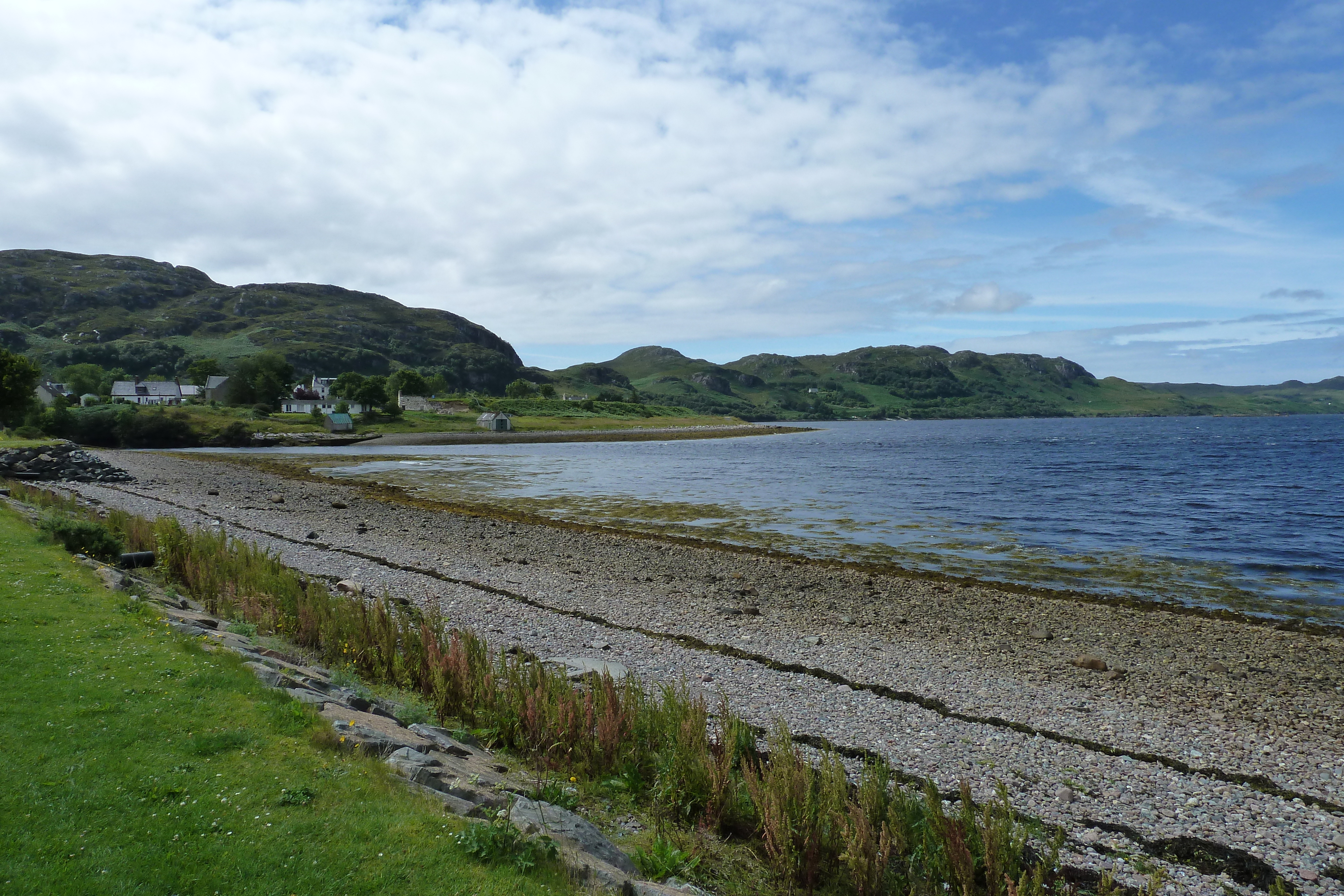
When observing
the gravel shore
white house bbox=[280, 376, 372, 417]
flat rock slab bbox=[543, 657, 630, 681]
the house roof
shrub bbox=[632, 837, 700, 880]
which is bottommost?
the gravel shore

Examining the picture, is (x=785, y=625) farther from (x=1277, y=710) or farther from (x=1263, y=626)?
(x=1263, y=626)

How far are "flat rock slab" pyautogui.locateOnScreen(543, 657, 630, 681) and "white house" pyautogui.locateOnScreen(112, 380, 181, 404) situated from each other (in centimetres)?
15395

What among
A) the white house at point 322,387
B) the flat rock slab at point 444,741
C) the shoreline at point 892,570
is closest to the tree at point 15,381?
the shoreline at point 892,570

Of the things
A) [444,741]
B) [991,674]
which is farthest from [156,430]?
[991,674]

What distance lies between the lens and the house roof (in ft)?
461

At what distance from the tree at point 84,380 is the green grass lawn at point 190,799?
17308cm

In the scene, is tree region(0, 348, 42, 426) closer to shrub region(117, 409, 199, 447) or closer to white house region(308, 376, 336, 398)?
shrub region(117, 409, 199, 447)

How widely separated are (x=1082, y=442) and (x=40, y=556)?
133426mm

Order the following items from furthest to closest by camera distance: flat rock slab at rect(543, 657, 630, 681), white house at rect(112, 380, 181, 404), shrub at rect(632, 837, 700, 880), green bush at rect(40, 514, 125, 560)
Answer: white house at rect(112, 380, 181, 404)
green bush at rect(40, 514, 125, 560)
flat rock slab at rect(543, 657, 630, 681)
shrub at rect(632, 837, 700, 880)

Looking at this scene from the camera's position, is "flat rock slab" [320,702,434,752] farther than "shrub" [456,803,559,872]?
Yes

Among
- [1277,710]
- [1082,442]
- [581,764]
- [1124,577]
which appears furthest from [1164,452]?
[581,764]

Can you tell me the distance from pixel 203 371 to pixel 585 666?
186224 millimetres

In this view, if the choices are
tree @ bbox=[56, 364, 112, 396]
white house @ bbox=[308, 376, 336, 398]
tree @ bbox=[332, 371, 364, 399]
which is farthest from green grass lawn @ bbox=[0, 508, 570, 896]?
tree @ bbox=[56, 364, 112, 396]

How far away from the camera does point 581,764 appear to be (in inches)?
319
